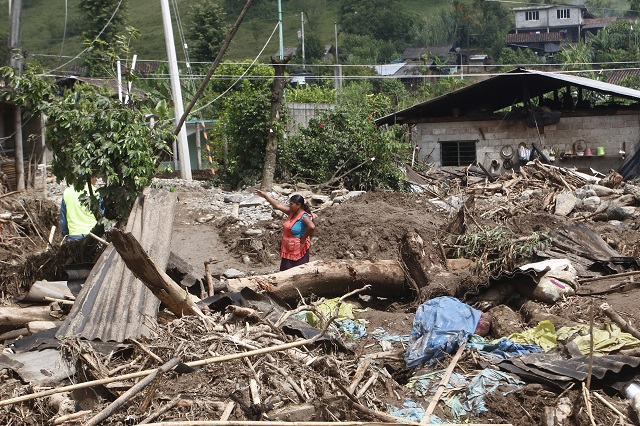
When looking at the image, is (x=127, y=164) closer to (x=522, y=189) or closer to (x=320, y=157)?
(x=320, y=157)

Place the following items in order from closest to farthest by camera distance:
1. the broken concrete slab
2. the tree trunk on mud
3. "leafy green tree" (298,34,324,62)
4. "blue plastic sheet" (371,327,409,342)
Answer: "blue plastic sheet" (371,327,409,342)
the broken concrete slab
the tree trunk on mud
"leafy green tree" (298,34,324,62)

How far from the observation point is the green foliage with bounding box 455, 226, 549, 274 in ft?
32.2

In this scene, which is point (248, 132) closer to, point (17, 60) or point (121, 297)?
point (17, 60)

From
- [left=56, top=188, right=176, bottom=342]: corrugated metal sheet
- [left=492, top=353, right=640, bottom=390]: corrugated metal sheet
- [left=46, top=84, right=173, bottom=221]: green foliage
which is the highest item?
[left=46, top=84, right=173, bottom=221]: green foliage

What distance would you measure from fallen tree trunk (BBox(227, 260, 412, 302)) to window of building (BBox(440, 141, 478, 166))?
15207 millimetres

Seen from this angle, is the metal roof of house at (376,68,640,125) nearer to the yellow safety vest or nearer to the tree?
the yellow safety vest

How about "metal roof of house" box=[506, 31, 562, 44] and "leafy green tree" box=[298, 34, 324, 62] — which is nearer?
"leafy green tree" box=[298, 34, 324, 62]

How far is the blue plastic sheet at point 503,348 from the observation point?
22.9 feet

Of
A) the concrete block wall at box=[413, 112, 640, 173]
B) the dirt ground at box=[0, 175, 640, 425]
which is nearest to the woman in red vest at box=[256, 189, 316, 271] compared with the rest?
the dirt ground at box=[0, 175, 640, 425]

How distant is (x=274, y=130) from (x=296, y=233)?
384 inches

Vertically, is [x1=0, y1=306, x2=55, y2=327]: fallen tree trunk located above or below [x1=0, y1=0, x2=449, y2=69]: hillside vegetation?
below

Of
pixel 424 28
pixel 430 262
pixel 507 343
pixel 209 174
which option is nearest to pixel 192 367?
pixel 507 343

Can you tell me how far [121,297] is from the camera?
7738mm

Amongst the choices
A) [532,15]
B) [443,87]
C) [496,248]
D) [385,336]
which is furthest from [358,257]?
[532,15]
